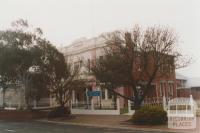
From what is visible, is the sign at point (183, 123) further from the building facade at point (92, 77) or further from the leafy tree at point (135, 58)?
the building facade at point (92, 77)

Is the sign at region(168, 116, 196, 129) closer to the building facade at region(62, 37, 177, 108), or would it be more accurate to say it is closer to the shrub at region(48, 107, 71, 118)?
the shrub at region(48, 107, 71, 118)

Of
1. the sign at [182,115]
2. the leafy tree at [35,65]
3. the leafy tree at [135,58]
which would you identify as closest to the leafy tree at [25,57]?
the leafy tree at [35,65]

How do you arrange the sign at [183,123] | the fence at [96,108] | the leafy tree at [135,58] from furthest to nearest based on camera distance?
the fence at [96,108] → the leafy tree at [135,58] → the sign at [183,123]

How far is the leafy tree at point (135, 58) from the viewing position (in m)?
25.5

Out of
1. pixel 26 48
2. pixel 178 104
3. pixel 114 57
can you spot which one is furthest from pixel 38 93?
pixel 178 104

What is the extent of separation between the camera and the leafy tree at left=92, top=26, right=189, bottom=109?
83.7 ft

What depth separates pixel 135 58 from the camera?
85.8 ft

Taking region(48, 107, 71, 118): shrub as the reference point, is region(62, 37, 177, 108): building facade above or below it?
above

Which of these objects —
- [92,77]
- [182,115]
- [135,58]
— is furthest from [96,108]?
[182,115]

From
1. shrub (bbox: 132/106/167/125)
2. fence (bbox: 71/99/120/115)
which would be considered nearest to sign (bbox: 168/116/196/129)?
shrub (bbox: 132/106/167/125)

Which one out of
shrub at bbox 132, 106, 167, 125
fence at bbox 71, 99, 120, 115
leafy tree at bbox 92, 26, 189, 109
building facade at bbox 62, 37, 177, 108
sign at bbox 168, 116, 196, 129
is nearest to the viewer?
sign at bbox 168, 116, 196, 129

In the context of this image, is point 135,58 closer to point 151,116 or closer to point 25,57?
point 151,116

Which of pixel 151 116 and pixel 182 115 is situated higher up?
pixel 182 115

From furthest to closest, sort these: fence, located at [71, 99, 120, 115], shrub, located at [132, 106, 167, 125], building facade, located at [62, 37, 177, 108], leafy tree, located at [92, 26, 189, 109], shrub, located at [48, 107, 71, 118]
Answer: building facade, located at [62, 37, 177, 108] < shrub, located at [48, 107, 71, 118] < fence, located at [71, 99, 120, 115] < leafy tree, located at [92, 26, 189, 109] < shrub, located at [132, 106, 167, 125]
